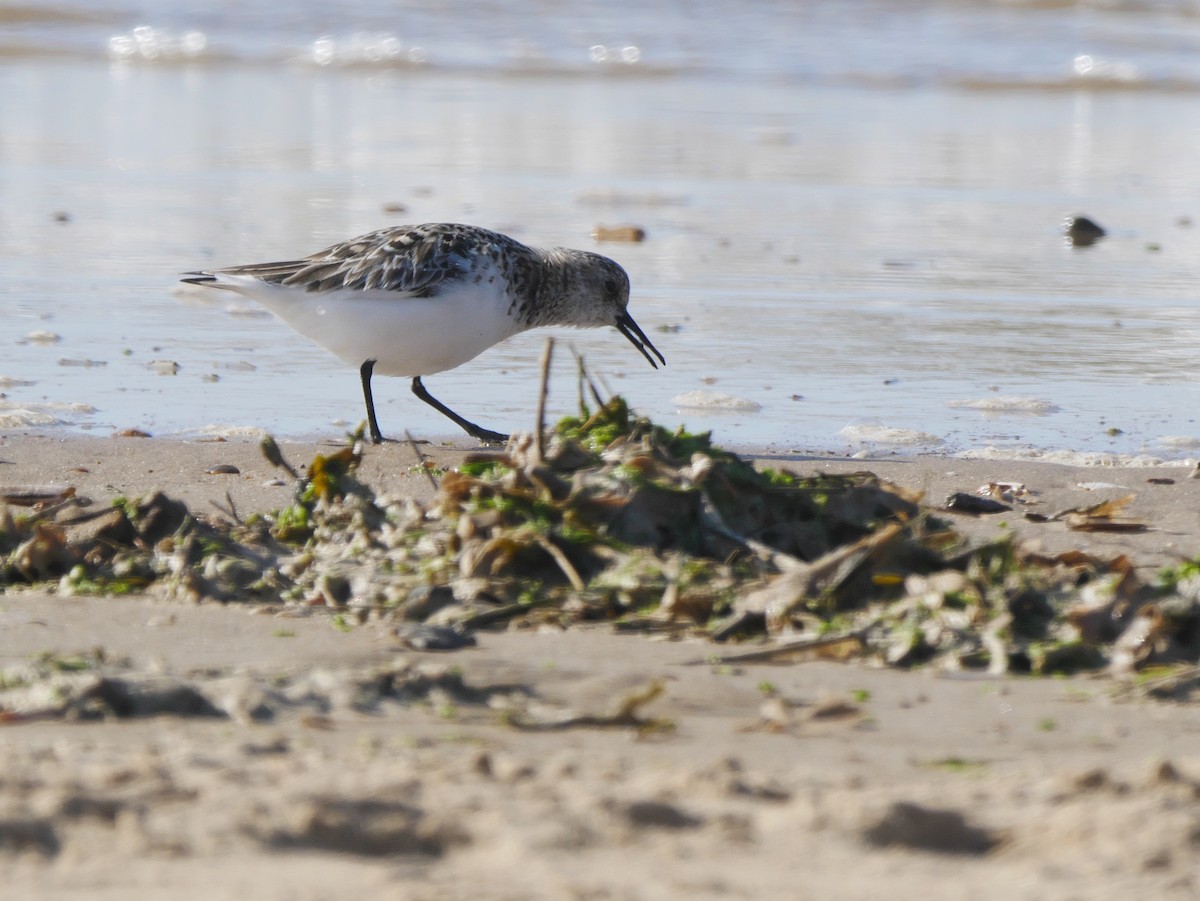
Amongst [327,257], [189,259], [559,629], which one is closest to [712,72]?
[189,259]

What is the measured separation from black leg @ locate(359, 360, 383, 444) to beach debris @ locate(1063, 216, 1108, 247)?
4.33 metres

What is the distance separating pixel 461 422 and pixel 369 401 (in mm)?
286

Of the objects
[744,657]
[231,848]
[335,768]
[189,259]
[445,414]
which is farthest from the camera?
[189,259]

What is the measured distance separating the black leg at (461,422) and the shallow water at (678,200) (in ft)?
0.39

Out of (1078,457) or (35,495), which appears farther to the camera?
(1078,457)

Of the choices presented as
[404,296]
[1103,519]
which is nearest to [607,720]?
[1103,519]

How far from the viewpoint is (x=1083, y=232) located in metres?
8.50

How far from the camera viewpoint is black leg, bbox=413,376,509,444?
5216mm

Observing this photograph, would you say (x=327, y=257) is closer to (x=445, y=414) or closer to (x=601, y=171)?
(x=445, y=414)

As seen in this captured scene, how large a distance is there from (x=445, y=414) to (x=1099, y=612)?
273 cm

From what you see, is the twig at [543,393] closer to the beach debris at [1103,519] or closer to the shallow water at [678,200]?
the beach debris at [1103,519]

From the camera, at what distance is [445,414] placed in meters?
5.44

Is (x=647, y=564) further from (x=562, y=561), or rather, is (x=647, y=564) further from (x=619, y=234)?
(x=619, y=234)

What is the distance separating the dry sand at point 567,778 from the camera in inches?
80.5
